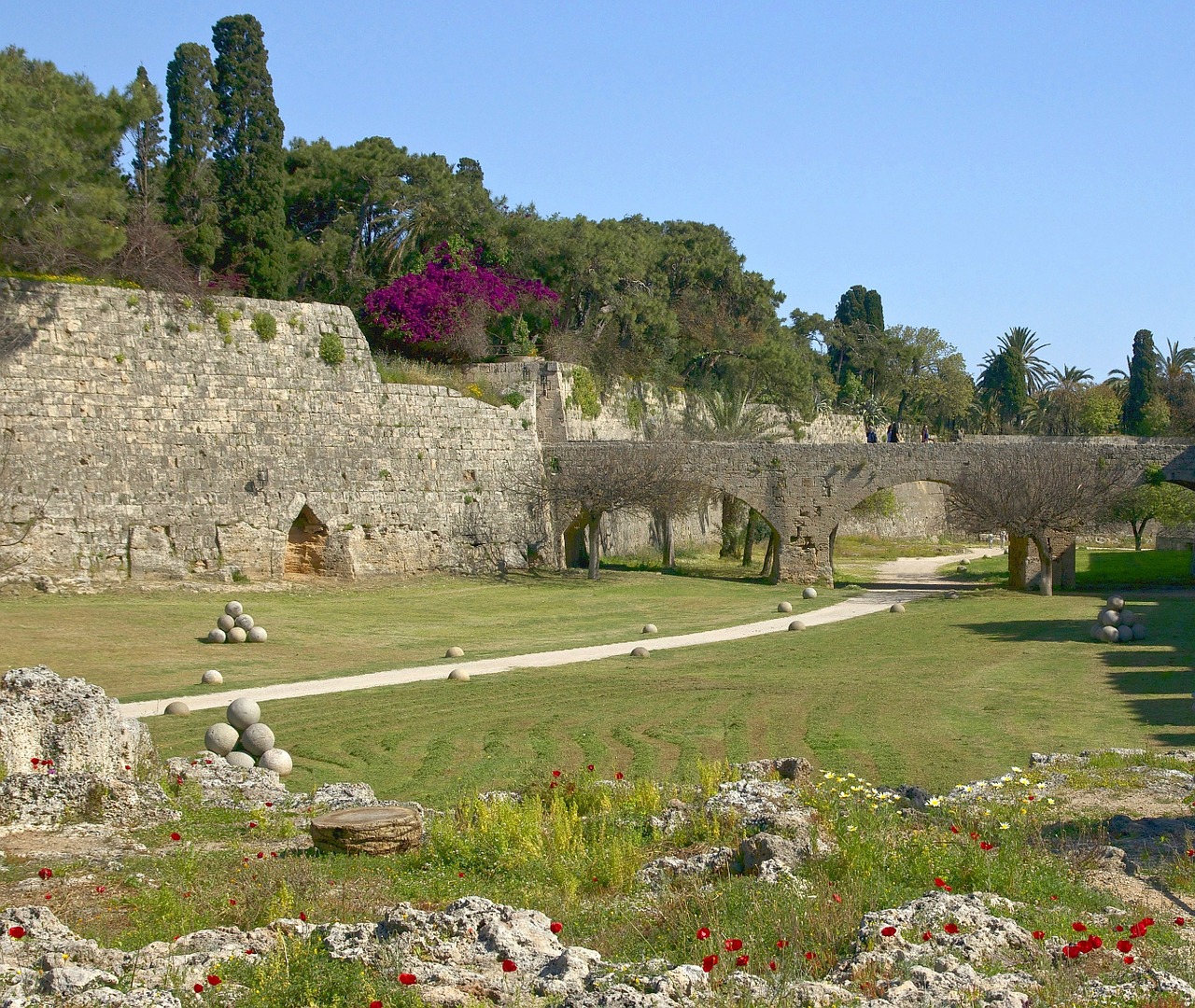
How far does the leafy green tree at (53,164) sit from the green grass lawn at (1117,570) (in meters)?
25.1

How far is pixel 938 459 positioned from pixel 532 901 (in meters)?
29.6

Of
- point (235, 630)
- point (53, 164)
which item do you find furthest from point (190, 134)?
point (235, 630)

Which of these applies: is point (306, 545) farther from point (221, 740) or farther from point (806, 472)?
point (221, 740)

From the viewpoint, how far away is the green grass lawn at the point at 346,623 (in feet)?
64.4

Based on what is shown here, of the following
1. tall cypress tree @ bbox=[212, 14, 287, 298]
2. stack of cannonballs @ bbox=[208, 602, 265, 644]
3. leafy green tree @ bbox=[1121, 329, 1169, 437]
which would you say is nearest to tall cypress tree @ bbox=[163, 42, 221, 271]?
tall cypress tree @ bbox=[212, 14, 287, 298]

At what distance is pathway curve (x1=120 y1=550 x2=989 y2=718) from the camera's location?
1683 centimetres

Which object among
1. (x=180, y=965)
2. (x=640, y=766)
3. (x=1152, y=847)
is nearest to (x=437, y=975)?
(x=180, y=965)

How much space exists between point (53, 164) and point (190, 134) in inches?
486

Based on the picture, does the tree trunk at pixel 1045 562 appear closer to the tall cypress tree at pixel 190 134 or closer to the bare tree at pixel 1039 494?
the bare tree at pixel 1039 494

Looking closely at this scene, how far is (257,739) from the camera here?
12.9 m

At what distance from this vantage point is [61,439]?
26156 millimetres

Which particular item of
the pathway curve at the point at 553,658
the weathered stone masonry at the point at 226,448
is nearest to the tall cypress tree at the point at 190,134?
the weathered stone masonry at the point at 226,448

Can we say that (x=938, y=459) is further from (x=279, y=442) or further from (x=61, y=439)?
(x=61, y=439)

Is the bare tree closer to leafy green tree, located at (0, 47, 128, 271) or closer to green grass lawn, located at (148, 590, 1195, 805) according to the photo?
green grass lawn, located at (148, 590, 1195, 805)
